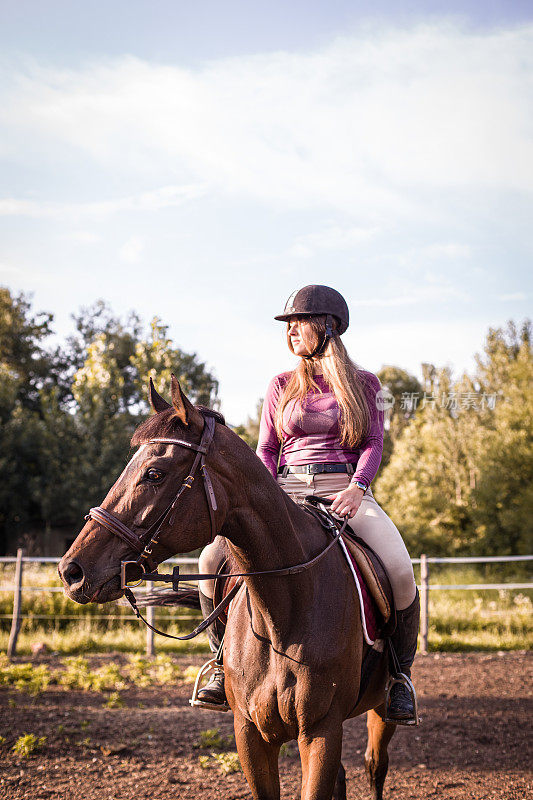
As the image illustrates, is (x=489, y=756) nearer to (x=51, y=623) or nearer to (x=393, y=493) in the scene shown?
(x=51, y=623)

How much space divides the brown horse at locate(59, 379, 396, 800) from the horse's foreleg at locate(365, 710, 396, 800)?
1396mm

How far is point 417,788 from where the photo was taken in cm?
462

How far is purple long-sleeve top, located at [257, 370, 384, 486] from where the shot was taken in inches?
118

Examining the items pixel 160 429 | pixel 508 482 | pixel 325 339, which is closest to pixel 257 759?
pixel 160 429

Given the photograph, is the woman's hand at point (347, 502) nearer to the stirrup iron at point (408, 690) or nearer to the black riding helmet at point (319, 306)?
the black riding helmet at point (319, 306)

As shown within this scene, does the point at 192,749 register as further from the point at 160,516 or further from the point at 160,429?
the point at 160,429

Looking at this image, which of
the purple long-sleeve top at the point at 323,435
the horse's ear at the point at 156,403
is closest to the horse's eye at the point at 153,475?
the horse's ear at the point at 156,403

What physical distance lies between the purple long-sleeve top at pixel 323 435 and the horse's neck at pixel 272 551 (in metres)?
0.53

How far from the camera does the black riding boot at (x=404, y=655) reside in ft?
10.2

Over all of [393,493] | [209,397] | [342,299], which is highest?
[209,397]

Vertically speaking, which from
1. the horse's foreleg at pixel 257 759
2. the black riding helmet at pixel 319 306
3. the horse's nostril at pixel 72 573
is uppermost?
the black riding helmet at pixel 319 306

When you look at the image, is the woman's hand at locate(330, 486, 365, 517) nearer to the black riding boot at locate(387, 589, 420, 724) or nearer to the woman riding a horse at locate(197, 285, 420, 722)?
the woman riding a horse at locate(197, 285, 420, 722)

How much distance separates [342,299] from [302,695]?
6.38 feet

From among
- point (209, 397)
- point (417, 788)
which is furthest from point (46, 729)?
point (209, 397)
